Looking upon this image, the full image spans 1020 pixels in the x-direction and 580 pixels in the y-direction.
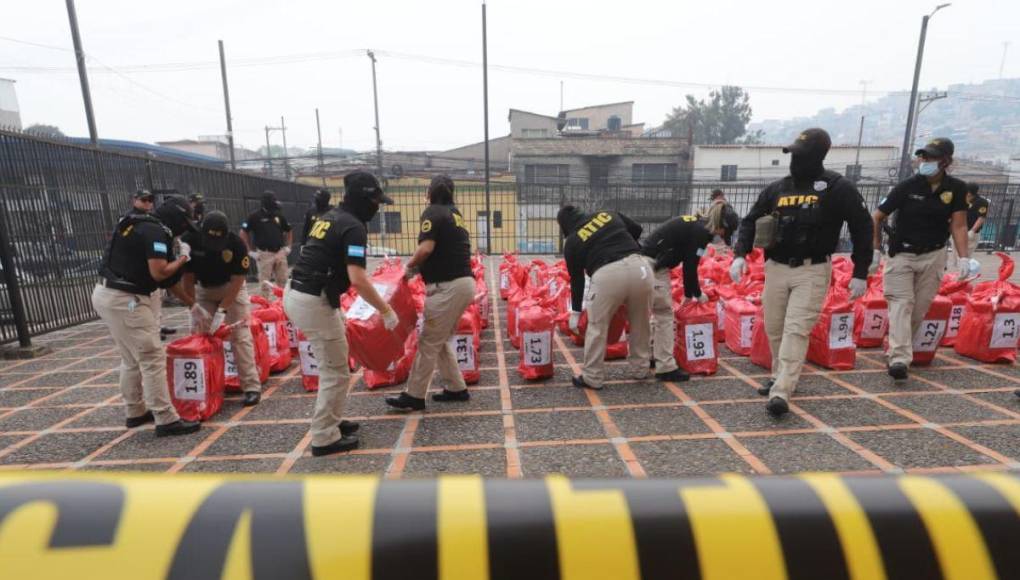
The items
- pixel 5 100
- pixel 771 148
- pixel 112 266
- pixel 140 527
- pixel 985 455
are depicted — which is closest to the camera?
pixel 140 527

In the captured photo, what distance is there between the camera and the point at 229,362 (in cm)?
421

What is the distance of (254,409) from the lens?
3.93 meters

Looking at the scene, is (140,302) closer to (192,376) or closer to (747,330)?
(192,376)

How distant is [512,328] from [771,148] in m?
30.8

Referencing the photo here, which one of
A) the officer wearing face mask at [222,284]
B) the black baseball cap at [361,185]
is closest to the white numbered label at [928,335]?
the black baseball cap at [361,185]

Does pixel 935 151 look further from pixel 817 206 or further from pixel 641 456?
pixel 641 456

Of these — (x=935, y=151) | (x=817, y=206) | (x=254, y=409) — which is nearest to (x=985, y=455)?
(x=817, y=206)

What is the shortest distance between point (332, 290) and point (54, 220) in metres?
5.60

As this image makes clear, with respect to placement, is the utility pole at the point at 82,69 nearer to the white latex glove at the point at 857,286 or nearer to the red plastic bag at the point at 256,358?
the red plastic bag at the point at 256,358

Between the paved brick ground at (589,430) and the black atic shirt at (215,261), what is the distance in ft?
3.45

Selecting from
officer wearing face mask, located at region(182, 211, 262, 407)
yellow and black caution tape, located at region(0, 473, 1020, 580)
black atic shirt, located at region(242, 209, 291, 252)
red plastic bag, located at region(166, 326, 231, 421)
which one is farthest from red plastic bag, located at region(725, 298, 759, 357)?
black atic shirt, located at region(242, 209, 291, 252)

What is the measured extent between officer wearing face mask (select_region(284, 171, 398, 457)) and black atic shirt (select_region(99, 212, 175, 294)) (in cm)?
102

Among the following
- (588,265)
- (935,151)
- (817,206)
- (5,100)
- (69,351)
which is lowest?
(69,351)

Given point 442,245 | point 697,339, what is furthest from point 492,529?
point 697,339
